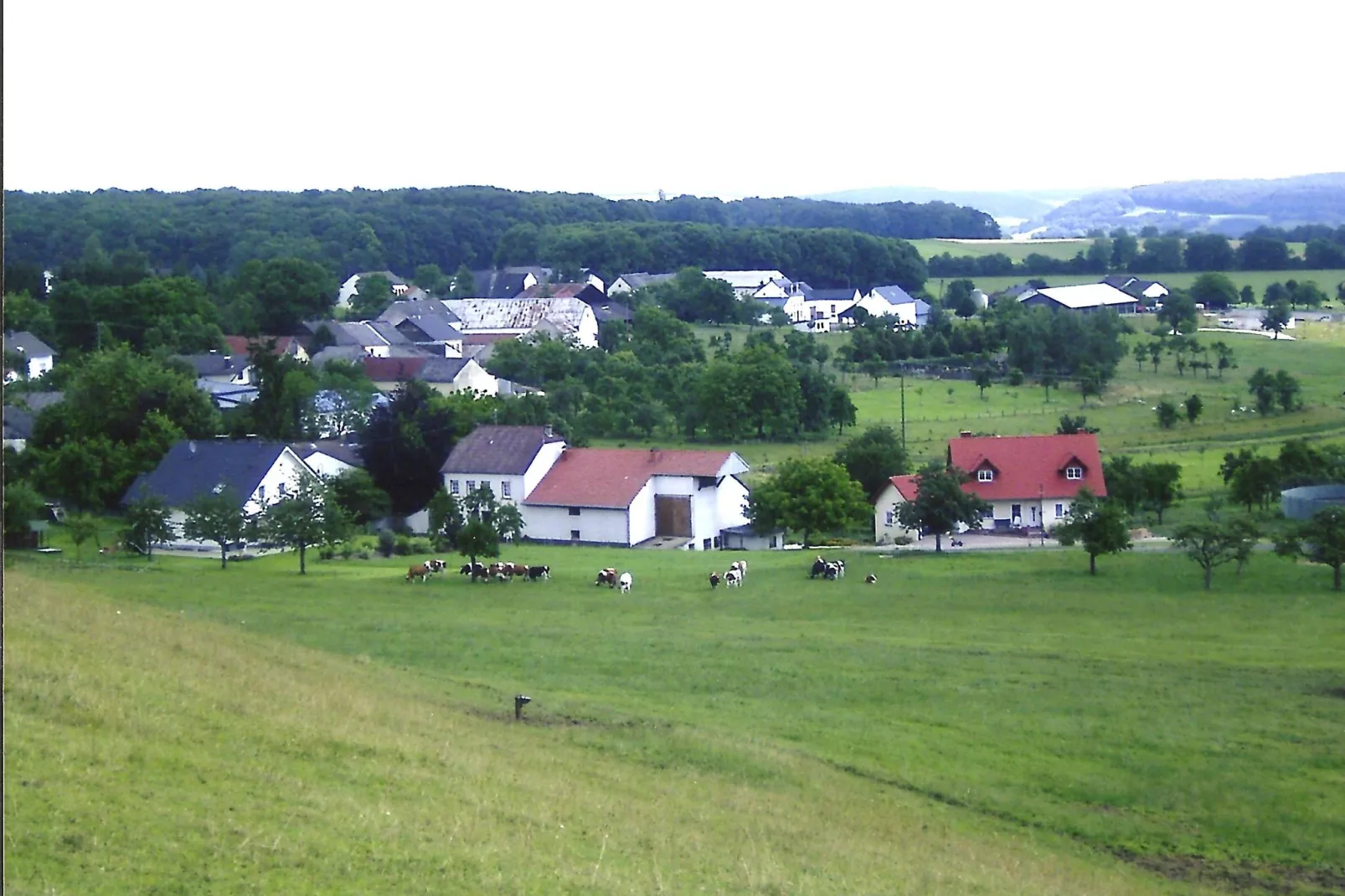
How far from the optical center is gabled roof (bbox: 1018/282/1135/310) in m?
106

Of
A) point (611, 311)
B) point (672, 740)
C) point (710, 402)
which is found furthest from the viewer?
point (611, 311)

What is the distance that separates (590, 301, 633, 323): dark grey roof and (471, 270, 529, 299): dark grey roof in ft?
32.8

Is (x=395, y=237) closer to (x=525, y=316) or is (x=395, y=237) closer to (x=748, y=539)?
(x=525, y=316)

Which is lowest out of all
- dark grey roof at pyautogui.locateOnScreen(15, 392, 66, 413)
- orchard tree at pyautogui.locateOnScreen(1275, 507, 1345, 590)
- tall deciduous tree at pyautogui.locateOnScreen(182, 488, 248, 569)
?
orchard tree at pyautogui.locateOnScreen(1275, 507, 1345, 590)

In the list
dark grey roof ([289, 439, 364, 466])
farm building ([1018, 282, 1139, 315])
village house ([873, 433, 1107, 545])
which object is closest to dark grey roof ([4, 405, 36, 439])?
dark grey roof ([289, 439, 364, 466])

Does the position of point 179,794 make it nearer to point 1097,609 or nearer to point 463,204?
point 1097,609

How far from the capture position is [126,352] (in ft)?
161

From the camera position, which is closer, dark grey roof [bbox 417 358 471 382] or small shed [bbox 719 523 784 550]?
small shed [bbox 719 523 784 550]

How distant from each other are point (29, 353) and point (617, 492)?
126 ft

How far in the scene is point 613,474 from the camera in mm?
44031

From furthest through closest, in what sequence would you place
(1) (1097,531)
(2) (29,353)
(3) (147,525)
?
(2) (29,353) → (3) (147,525) → (1) (1097,531)

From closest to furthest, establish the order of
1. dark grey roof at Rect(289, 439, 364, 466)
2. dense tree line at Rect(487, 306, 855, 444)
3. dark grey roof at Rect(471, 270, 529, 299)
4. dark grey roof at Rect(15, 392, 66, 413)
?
1. dark grey roof at Rect(289, 439, 364, 466)
2. dark grey roof at Rect(15, 392, 66, 413)
3. dense tree line at Rect(487, 306, 855, 444)
4. dark grey roof at Rect(471, 270, 529, 299)

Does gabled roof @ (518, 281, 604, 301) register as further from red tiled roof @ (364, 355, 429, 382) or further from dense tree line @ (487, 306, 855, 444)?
dense tree line @ (487, 306, 855, 444)

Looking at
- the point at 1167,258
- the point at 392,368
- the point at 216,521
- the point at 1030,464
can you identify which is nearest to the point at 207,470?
the point at 216,521
